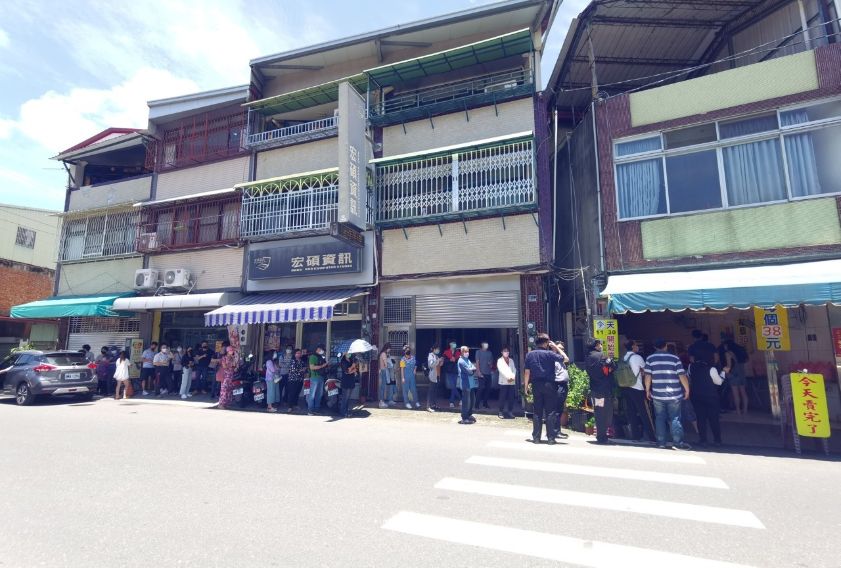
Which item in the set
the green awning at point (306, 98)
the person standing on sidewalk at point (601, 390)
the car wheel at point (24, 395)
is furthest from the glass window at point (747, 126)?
the car wheel at point (24, 395)

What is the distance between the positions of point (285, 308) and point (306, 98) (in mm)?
7736

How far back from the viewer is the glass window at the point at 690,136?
405 inches

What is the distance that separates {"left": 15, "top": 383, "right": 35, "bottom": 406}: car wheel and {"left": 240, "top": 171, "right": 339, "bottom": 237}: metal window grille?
7364mm

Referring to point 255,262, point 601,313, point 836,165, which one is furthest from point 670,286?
point 255,262

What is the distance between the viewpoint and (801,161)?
30.8ft

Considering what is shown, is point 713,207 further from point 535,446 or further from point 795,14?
point 535,446

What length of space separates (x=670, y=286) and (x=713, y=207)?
2.46 meters

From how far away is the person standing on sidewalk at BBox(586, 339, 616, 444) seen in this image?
8.14m

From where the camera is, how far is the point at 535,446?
7.68 metres

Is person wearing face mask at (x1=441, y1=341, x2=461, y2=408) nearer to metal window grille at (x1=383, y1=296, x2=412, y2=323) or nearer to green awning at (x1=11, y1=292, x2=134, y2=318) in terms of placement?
metal window grille at (x1=383, y1=296, x2=412, y2=323)

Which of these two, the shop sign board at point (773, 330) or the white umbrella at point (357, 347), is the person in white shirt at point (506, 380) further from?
the shop sign board at point (773, 330)

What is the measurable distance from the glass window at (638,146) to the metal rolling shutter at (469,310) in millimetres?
4446

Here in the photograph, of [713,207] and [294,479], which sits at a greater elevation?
[713,207]

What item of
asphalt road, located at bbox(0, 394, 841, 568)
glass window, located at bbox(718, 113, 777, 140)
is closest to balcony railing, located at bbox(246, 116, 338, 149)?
asphalt road, located at bbox(0, 394, 841, 568)
